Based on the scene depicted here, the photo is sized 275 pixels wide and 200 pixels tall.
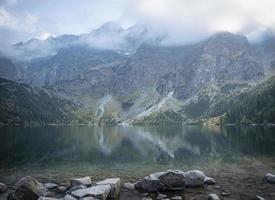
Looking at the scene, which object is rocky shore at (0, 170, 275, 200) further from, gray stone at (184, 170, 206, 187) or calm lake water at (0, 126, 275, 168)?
calm lake water at (0, 126, 275, 168)

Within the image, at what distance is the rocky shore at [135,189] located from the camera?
31.1 metres

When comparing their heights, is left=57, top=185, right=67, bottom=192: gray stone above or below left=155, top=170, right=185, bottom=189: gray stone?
below

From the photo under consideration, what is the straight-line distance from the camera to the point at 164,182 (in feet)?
118

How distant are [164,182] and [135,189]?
3.40 metres

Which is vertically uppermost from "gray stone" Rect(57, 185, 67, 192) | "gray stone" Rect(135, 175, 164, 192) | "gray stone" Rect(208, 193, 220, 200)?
"gray stone" Rect(135, 175, 164, 192)

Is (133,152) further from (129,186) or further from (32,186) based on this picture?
(32,186)

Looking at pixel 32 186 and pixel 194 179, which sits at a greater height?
pixel 32 186

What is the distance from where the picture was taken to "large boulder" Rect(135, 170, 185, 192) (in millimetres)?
35594

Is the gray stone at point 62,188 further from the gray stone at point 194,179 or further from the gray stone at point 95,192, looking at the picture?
the gray stone at point 194,179

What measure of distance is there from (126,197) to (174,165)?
2562cm

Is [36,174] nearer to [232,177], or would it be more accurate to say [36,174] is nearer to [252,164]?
[232,177]

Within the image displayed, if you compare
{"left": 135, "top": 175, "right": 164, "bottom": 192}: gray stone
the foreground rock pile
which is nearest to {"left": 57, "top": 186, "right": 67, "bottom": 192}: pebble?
the foreground rock pile

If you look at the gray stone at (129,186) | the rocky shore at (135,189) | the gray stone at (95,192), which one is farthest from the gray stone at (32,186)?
the gray stone at (129,186)

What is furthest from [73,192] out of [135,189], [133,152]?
[133,152]
